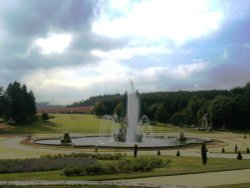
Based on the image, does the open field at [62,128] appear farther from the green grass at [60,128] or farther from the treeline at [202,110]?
the treeline at [202,110]

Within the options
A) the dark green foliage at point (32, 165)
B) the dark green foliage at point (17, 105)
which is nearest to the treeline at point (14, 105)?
the dark green foliage at point (17, 105)

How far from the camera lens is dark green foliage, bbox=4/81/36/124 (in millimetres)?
103300

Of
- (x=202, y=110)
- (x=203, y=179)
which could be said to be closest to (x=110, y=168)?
(x=203, y=179)

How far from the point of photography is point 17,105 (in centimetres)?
10381

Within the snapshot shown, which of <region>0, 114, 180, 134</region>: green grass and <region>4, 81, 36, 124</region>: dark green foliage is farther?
<region>4, 81, 36, 124</region>: dark green foliage

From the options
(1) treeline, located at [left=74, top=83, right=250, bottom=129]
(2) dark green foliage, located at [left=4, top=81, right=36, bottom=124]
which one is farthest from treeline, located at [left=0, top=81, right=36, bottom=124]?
(1) treeline, located at [left=74, top=83, right=250, bottom=129]

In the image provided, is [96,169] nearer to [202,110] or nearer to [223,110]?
[223,110]

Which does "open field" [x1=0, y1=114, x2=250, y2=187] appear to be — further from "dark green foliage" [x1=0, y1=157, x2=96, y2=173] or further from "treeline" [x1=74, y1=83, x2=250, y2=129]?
"treeline" [x1=74, y1=83, x2=250, y2=129]

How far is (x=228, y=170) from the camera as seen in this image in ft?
84.6

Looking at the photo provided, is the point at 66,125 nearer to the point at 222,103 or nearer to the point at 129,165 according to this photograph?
the point at 222,103

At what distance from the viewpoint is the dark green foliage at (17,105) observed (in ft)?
339

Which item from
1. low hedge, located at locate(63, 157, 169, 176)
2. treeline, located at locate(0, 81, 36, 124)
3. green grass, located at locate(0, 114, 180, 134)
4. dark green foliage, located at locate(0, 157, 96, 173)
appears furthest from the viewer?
treeline, located at locate(0, 81, 36, 124)

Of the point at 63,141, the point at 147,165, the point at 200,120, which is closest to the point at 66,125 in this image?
the point at 200,120

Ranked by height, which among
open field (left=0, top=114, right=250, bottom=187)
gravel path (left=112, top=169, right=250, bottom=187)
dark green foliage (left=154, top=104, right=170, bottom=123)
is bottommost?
open field (left=0, top=114, right=250, bottom=187)
